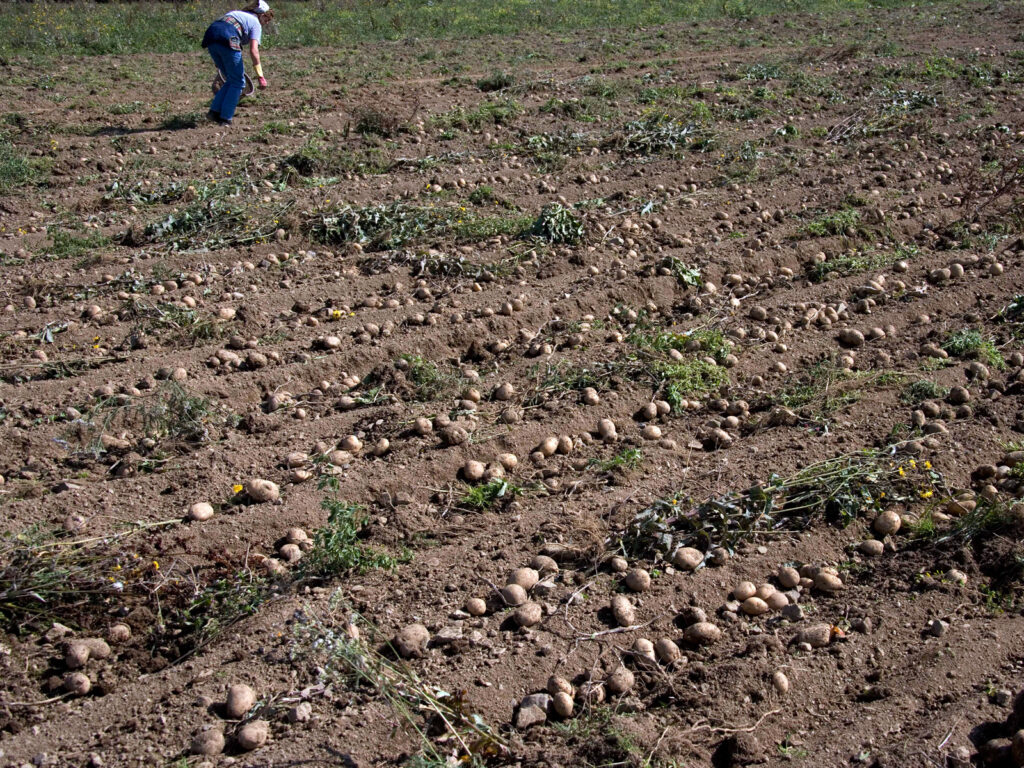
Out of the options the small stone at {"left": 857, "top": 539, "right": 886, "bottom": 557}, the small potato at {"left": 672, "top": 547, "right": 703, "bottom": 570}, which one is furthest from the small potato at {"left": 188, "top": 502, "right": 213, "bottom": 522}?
the small stone at {"left": 857, "top": 539, "right": 886, "bottom": 557}

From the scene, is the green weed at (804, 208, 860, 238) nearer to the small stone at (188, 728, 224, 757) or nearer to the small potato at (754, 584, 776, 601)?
the small potato at (754, 584, 776, 601)

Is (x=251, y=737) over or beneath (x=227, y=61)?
beneath

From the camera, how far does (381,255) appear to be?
6684 millimetres

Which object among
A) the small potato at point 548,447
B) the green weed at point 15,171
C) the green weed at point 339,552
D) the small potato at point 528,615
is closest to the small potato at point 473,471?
the small potato at point 548,447

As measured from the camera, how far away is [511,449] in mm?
4621

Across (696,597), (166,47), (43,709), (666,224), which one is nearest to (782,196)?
(666,224)

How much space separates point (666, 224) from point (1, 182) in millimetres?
5850

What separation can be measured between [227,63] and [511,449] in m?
7.42

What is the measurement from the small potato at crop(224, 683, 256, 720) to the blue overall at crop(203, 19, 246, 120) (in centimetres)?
835

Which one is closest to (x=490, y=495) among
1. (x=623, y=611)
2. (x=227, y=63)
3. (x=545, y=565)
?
(x=545, y=565)

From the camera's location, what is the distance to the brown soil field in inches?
122

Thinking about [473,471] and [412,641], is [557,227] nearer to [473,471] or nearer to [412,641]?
[473,471]

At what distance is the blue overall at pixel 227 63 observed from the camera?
32.7 ft

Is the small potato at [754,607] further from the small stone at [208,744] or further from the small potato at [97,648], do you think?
the small potato at [97,648]
